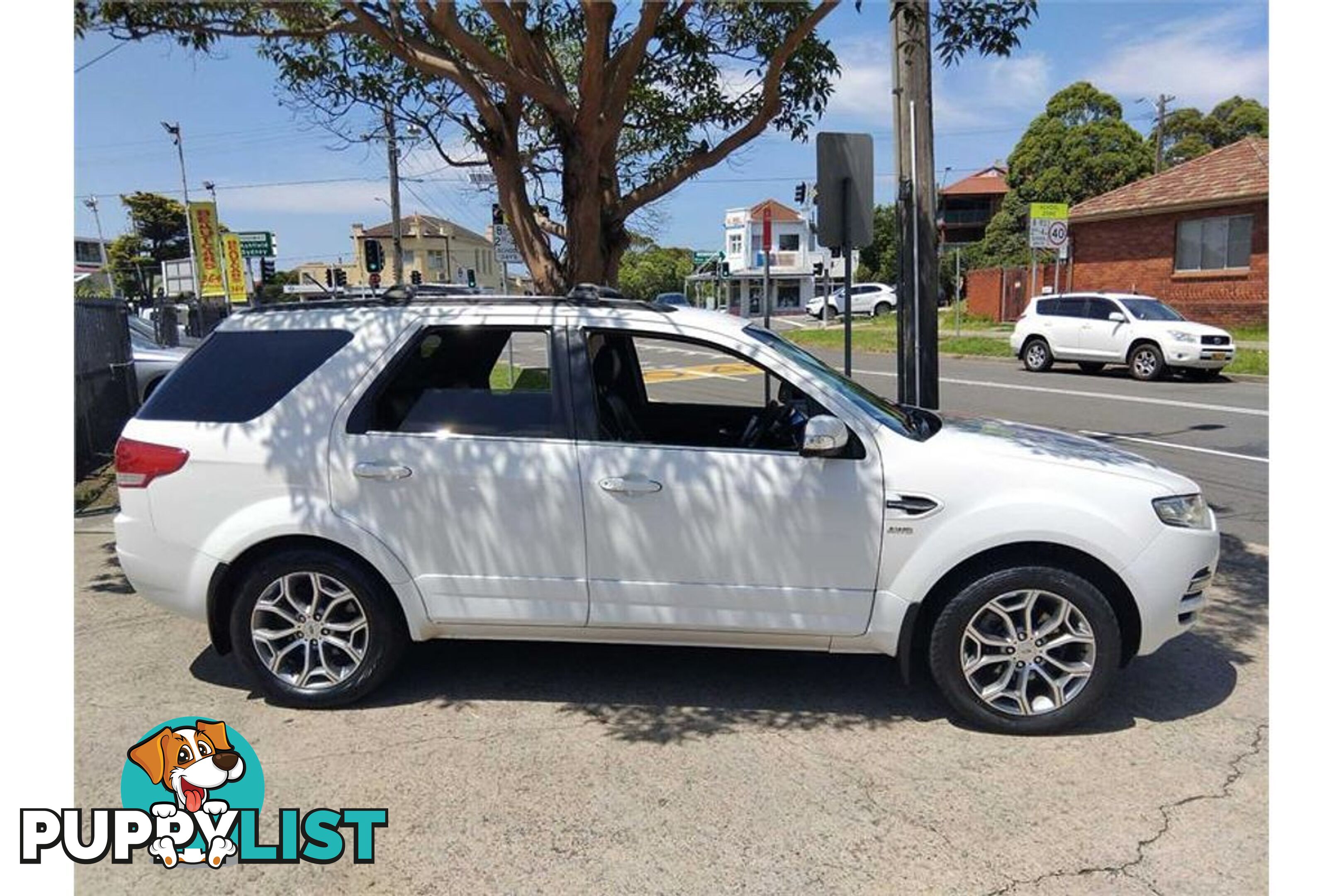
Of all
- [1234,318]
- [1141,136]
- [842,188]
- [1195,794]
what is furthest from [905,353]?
[1141,136]

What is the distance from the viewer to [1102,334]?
18.2 metres

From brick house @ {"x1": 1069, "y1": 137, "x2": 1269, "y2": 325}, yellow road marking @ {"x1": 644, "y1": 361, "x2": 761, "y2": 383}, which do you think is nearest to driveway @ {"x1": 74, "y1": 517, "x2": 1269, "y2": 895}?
yellow road marking @ {"x1": 644, "y1": 361, "x2": 761, "y2": 383}

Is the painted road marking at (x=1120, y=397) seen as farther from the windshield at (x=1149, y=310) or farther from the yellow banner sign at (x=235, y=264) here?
the yellow banner sign at (x=235, y=264)

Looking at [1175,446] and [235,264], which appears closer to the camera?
[1175,446]

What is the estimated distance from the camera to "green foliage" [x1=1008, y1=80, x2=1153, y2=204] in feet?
134

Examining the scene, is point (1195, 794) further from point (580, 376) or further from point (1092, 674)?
point (580, 376)

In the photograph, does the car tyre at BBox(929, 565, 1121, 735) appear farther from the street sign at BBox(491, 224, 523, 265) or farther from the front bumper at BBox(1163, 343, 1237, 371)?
the front bumper at BBox(1163, 343, 1237, 371)

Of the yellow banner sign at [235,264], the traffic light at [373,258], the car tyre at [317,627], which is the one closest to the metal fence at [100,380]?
the car tyre at [317,627]

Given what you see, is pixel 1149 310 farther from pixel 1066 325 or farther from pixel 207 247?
pixel 207 247

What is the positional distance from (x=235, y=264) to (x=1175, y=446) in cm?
2933

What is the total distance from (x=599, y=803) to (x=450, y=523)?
50.5 inches

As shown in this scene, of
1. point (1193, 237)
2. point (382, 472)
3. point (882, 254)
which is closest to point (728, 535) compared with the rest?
point (382, 472)

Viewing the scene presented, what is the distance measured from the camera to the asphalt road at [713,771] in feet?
9.62

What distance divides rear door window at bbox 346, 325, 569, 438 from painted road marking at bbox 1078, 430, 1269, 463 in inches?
264
